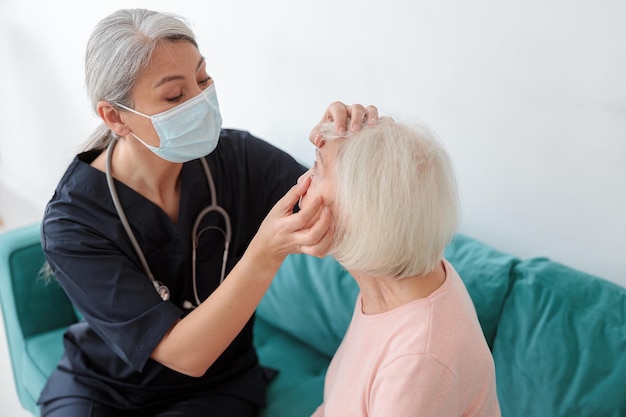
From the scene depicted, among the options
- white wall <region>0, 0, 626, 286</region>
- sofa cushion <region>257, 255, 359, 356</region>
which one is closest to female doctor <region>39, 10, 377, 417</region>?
sofa cushion <region>257, 255, 359, 356</region>

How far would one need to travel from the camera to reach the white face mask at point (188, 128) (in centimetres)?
145

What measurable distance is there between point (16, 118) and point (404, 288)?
10.6 ft

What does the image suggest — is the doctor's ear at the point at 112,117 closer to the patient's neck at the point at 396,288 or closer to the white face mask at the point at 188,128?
the white face mask at the point at 188,128

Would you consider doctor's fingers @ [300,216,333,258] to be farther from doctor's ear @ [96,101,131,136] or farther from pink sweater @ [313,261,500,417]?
doctor's ear @ [96,101,131,136]

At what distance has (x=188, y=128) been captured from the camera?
1.47 metres

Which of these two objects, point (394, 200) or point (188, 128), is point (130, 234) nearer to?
point (188, 128)

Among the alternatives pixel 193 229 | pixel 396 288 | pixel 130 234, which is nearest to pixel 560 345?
pixel 396 288

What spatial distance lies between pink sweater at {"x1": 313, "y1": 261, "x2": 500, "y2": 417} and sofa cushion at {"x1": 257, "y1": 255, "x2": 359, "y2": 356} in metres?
0.58

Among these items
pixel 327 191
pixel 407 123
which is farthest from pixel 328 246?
pixel 407 123

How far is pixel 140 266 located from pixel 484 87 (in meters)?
0.98

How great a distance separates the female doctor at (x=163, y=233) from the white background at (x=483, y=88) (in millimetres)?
454

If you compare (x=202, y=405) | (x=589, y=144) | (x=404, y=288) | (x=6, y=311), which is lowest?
(x=6, y=311)

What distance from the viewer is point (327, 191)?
1.19m

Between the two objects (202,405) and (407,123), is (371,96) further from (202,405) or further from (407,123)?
(202,405)
